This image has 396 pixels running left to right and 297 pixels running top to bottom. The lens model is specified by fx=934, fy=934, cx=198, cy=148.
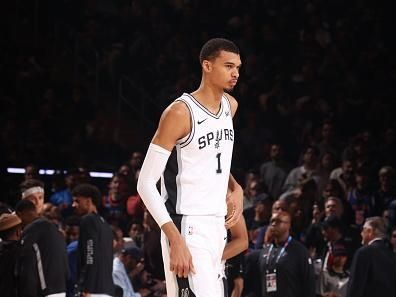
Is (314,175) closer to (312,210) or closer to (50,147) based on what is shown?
(312,210)

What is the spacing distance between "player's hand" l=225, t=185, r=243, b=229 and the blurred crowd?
362 centimetres

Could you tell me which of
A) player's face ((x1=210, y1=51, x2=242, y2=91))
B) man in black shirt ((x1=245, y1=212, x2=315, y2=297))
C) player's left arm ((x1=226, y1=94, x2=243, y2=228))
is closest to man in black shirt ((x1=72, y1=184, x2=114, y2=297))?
man in black shirt ((x1=245, y1=212, x2=315, y2=297))

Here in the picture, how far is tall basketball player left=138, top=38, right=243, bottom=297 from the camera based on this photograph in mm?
4777

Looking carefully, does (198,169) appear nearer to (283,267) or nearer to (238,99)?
(283,267)

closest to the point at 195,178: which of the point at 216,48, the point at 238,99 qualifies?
the point at 216,48

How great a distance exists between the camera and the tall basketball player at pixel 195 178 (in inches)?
188

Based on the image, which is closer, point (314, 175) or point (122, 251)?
point (122, 251)

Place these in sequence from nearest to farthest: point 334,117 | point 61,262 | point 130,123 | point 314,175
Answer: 1. point 61,262
2. point 314,175
3. point 334,117
4. point 130,123

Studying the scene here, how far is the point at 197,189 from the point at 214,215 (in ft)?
0.56

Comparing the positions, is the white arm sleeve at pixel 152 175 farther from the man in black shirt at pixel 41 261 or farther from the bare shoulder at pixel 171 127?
the man in black shirt at pixel 41 261

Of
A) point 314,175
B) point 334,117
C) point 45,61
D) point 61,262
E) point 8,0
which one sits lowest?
point 61,262

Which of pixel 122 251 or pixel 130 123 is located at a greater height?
pixel 130 123

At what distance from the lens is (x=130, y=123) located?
597 inches

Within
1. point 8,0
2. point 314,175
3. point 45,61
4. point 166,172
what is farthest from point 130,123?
point 166,172
